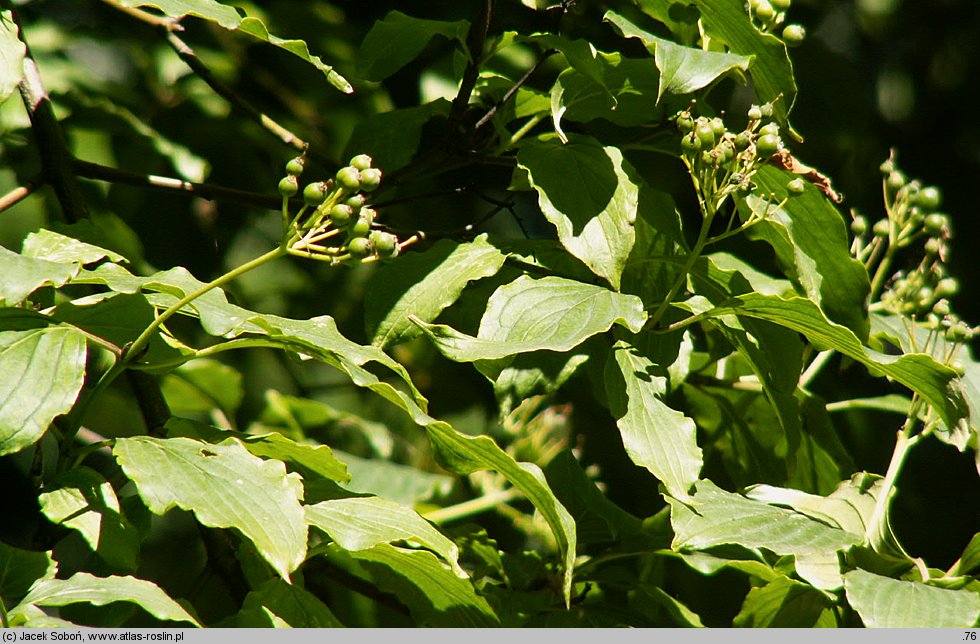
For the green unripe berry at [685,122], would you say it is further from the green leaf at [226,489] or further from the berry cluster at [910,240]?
the green leaf at [226,489]

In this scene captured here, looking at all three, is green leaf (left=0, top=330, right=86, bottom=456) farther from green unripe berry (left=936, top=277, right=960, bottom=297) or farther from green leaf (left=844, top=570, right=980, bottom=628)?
green unripe berry (left=936, top=277, right=960, bottom=297)

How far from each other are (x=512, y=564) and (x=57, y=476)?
53 centimetres

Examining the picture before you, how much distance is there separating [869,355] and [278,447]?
1.81ft

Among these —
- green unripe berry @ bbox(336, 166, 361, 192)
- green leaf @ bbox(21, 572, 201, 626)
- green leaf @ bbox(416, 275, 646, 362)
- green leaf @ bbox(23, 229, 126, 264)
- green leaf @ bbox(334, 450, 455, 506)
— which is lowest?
green leaf @ bbox(334, 450, 455, 506)

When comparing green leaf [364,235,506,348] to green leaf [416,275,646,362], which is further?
green leaf [364,235,506,348]

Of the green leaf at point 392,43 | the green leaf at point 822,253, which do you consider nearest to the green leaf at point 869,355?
the green leaf at point 822,253

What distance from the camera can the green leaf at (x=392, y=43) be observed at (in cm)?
109

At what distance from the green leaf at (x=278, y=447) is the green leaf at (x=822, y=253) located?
0.49 meters

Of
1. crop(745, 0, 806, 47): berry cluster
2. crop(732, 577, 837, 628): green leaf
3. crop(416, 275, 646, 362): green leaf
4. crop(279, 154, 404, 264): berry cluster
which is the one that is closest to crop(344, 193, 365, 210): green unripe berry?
crop(279, 154, 404, 264): berry cluster

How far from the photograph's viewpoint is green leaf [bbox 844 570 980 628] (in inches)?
32.6

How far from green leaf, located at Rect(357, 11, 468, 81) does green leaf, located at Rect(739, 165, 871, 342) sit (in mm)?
380

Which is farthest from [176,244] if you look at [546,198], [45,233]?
[546,198]

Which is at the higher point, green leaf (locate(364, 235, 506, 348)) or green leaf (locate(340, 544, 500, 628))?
green leaf (locate(364, 235, 506, 348))

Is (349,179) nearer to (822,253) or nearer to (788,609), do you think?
(822,253)
